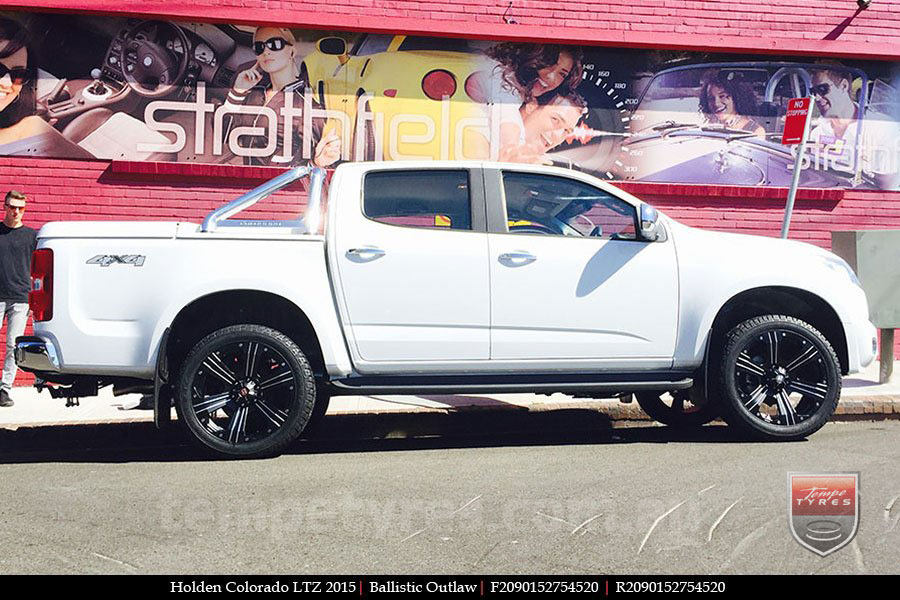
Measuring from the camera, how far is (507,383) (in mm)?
6816

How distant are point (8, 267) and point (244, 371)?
3.77m

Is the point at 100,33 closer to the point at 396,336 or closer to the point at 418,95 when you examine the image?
the point at 418,95

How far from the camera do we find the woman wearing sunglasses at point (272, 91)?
11.4 m

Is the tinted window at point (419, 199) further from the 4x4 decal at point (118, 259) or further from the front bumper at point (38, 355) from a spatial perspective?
the front bumper at point (38, 355)

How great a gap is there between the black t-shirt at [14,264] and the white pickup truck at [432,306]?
9.54 feet

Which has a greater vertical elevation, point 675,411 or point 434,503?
point 434,503

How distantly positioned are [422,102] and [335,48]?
108 cm

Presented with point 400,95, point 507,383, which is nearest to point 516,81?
point 400,95

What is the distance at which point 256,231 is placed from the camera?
682 centimetres

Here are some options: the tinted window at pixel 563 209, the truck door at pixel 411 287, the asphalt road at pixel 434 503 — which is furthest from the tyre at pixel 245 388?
the tinted window at pixel 563 209

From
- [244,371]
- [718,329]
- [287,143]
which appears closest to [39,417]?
[244,371]

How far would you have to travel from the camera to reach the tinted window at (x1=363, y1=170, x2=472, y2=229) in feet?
22.6
